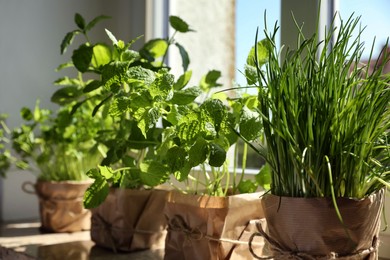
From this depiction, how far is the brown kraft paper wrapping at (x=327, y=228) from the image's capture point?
66 cm

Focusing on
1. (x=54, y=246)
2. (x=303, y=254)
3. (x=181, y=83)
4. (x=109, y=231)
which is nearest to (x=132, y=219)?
(x=109, y=231)

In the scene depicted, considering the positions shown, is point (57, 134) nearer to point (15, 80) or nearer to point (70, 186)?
point (70, 186)

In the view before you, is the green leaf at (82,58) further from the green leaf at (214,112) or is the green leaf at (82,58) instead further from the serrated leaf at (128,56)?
the green leaf at (214,112)

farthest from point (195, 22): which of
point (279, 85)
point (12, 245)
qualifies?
point (279, 85)

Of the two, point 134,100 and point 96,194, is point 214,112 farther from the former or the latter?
point 96,194

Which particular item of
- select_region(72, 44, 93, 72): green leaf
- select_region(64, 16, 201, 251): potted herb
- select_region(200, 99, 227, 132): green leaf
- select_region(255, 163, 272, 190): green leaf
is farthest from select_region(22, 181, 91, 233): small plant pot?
select_region(200, 99, 227, 132): green leaf

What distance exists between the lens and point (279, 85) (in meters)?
0.70

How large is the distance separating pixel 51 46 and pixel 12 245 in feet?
1.99

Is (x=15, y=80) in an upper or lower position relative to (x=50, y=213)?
upper

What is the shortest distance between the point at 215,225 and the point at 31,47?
879mm

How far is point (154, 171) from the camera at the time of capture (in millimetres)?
858

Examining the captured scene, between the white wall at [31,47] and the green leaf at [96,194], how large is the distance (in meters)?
0.71

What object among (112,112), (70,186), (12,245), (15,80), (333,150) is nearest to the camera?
(333,150)

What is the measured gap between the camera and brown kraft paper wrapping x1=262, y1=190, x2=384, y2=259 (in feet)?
2.17
